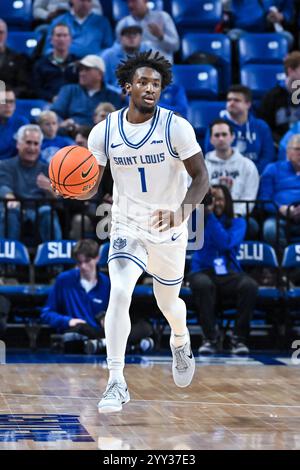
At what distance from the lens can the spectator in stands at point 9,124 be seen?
467 inches

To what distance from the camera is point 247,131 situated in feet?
40.1

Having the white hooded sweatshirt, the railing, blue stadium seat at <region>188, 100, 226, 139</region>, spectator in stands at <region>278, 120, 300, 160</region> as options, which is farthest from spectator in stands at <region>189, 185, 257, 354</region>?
blue stadium seat at <region>188, 100, 226, 139</region>

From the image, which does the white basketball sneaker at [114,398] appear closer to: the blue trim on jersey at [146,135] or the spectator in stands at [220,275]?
the blue trim on jersey at [146,135]

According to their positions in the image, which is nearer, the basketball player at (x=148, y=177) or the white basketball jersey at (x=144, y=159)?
the basketball player at (x=148, y=177)

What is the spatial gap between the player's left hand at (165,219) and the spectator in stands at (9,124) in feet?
18.4

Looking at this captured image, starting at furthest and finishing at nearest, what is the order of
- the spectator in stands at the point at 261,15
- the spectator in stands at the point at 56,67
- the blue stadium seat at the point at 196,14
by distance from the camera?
1. the spectator in stands at the point at 261,15
2. the blue stadium seat at the point at 196,14
3. the spectator in stands at the point at 56,67

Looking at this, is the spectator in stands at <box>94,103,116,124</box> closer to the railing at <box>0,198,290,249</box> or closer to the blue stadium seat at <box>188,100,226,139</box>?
the railing at <box>0,198,290,249</box>

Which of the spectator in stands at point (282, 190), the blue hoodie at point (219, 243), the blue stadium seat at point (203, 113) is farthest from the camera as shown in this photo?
the blue stadium seat at point (203, 113)

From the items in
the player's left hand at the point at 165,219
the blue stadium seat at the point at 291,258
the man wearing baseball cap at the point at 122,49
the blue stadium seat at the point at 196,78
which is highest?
the man wearing baseball cap at the point at 122,49

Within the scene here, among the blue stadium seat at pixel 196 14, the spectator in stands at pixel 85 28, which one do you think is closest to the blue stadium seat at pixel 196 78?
the spectator in stands at pixel 85 28

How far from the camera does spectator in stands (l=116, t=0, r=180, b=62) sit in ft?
44.7

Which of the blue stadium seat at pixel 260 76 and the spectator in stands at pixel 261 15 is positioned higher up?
the spectator in stands at pixel 261 15

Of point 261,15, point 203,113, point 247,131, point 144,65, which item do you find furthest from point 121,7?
point 144,65

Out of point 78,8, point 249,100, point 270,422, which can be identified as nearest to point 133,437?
point 270,422
